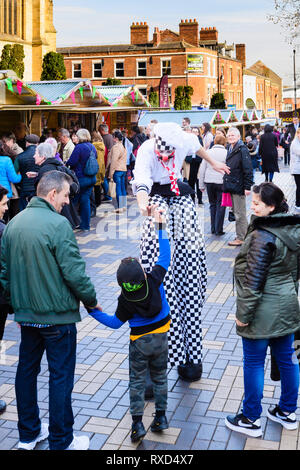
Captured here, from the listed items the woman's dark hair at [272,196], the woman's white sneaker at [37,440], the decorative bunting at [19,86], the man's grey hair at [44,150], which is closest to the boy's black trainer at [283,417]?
the woman's dark hair at [272,196]

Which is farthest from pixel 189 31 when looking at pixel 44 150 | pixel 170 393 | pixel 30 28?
pixel 170 393

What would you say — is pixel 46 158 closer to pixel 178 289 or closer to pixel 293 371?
pixel 178 289

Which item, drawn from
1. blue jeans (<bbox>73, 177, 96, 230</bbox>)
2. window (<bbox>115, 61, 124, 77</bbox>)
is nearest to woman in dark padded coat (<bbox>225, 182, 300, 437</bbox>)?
blue jeans (<bbox>73, 177, 96, 230</bbox>)

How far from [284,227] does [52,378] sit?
1.74 meters

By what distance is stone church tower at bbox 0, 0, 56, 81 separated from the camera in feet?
109

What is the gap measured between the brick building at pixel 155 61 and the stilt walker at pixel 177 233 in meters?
53.3

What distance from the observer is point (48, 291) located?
360cm

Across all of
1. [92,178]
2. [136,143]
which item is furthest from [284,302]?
[136,143]

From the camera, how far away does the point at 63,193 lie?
150 inches

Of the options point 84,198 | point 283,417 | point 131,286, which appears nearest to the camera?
point 131,286

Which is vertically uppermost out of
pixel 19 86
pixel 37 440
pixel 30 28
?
pixel 30 28

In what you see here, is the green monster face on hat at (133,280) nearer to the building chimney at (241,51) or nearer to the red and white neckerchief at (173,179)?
the red and white neckerchief at (173,179)

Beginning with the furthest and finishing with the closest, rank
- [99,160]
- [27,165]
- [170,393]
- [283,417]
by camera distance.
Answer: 1. [99,160]
2. [27,165]
3. [170,393]
4. [283,417]

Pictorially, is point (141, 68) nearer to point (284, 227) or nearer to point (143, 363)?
point (284, 227)
